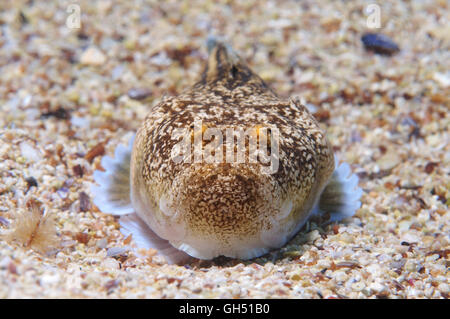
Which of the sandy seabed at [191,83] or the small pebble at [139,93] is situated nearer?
the sandy seabed at [191,83]


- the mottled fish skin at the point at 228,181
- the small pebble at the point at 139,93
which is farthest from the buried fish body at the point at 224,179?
the small pebble at the point at 139,93

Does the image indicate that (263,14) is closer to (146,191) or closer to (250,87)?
(250,87)

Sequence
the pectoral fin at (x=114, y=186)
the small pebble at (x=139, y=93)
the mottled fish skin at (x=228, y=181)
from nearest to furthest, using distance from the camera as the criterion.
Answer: the mottled fish skin at (x=228, y=181)
the pectoral fin at (x=114, y=186)
the small pebble at (x=139, y=93)

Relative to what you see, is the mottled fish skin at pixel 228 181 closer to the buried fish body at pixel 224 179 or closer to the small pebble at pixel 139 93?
the buried fish body at pixel 224 179

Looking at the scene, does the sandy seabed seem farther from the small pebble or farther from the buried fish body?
the buried fish body

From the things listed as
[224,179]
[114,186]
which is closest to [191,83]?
[114,186]

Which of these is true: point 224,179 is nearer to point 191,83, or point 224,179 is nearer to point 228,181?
point 228,181
